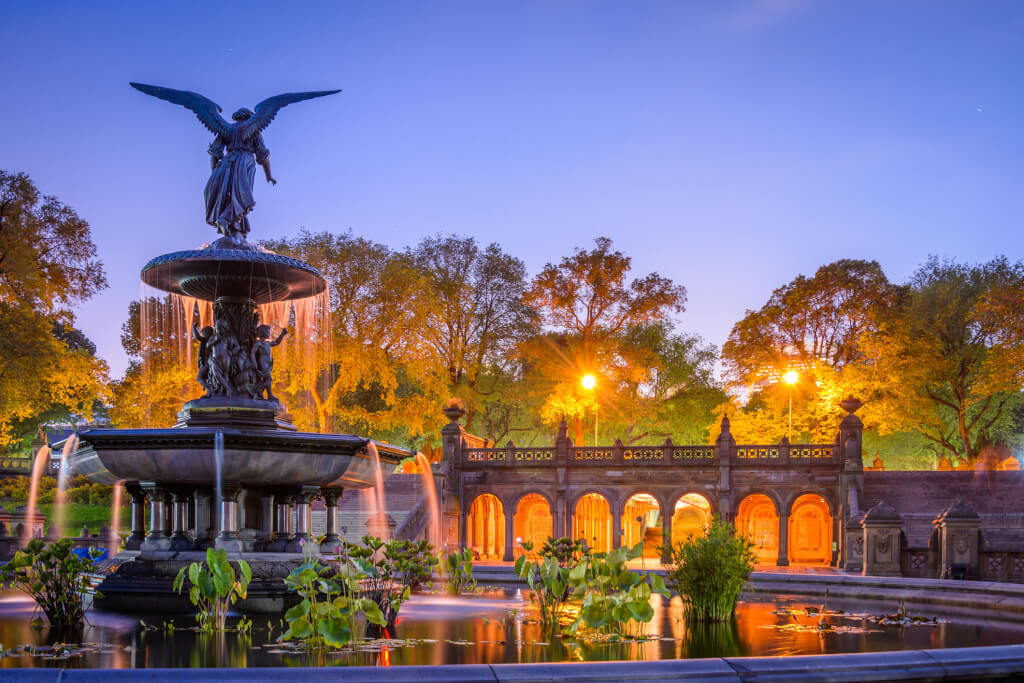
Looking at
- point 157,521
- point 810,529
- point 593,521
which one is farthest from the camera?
point 593,521

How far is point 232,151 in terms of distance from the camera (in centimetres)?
1394

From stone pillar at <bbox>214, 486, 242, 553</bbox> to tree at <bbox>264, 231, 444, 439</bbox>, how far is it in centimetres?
2832

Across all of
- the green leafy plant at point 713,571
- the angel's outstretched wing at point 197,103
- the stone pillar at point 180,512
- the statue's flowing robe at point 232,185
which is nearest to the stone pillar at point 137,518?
the stone pillar at point 180,512

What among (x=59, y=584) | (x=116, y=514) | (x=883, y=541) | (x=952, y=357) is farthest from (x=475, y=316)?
(x=59, y=584)

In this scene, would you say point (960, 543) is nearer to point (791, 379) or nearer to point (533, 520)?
point (791, 379)

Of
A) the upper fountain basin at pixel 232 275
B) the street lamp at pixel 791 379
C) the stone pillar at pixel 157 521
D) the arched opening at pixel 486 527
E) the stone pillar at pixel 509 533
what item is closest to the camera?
the stone pillar at pixel 157 521

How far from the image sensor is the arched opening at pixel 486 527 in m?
39.8

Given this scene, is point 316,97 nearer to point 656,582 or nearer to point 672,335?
point 656,582

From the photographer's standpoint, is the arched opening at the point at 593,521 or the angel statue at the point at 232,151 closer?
the angel statue at the point at 232,151

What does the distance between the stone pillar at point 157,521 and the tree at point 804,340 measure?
36409 millimetres

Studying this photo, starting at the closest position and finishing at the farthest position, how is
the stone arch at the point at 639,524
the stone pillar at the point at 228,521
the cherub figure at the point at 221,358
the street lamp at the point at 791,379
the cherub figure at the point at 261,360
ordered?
the stone pillar at the point at 228,521 < the cherub figure at the point at 221,358 < the cherub figure at the point at 261,360 < the street lamp at the point at 791,379 < the stone arch at the point at 639,524

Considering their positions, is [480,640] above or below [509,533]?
above

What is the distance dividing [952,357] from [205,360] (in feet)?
123

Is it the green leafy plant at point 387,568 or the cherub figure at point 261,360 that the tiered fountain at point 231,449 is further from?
the green leafy plant at point 387,568
